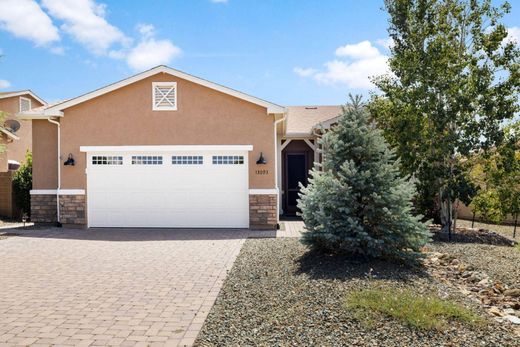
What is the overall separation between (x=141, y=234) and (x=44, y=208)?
4064mm

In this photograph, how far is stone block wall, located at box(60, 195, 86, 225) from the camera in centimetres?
1335

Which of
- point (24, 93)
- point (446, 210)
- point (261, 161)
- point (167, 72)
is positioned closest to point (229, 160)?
point (261, 161)

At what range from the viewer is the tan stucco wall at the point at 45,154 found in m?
14.0

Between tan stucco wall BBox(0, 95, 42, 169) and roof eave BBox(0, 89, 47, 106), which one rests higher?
roof eave BBox(0, 89, 47, 106)

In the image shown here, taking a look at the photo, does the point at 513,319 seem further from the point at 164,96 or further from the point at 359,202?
the point at 164,96

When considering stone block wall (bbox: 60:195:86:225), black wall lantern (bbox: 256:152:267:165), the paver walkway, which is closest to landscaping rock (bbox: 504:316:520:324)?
the paver walkway

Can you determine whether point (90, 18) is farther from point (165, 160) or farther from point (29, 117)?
point (165, 160)

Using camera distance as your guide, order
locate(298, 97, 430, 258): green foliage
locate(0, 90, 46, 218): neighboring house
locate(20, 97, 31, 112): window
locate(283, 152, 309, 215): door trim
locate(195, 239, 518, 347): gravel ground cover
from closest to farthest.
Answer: locate(195, 239, 518, 347): gravel ground cover
locate(298, 97, 430, 258): green foliage
locate(283, 152, 309, 215): door trim
locate(0, 90, 46, 218): neighboring house
locate(20, 97, 31, 112): window

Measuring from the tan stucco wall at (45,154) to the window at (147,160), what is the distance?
111 inches

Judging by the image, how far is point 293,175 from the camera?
57.1ft

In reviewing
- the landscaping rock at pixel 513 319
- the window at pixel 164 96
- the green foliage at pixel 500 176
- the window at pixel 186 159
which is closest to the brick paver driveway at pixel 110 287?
the window at pixel 186 159

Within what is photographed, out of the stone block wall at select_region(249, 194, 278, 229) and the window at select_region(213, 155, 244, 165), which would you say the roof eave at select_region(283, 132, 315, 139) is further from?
the stone block wall at select_region(249, 194, 278, 229)

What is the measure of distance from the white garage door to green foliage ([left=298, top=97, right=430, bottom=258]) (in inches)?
215

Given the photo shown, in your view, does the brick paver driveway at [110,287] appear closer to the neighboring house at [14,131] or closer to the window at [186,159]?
the window at [186,159]
